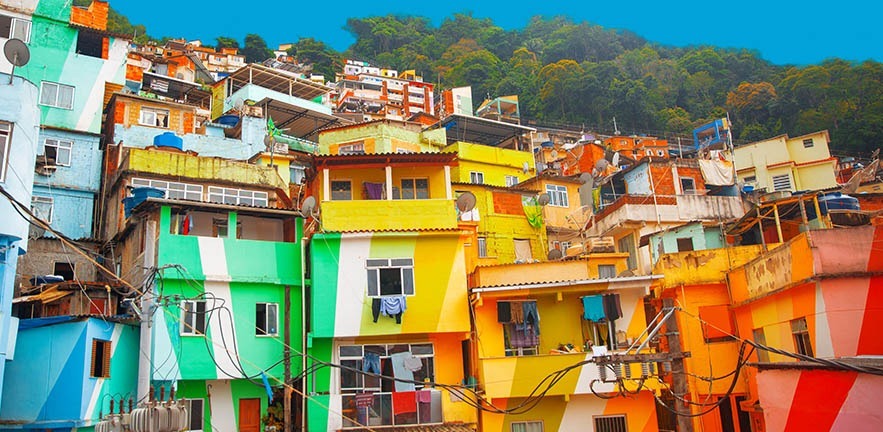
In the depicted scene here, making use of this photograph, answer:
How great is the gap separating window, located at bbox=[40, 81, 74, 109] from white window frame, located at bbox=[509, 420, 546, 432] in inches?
948

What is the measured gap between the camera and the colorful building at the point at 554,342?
22109mm

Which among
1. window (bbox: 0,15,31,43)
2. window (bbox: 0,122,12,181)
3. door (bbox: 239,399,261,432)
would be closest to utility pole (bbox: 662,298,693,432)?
door (bbox: 239,399,261,432)

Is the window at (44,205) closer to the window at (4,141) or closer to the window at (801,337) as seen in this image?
the window at (4,141)

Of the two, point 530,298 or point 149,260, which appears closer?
point 149,260

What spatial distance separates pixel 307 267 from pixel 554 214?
52.0 ft

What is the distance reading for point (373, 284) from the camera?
75.9ft

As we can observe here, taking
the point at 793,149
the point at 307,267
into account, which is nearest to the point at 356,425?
the point at 307,267

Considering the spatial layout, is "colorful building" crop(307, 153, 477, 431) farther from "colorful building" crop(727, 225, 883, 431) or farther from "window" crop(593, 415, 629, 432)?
"colorful building" crop(727, 225, 883, 431)

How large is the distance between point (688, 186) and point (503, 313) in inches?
734

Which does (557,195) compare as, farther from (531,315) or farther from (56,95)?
(56,95)

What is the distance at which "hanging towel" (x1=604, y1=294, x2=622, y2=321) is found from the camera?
76.0 feet

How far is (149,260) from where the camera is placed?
1995 cm

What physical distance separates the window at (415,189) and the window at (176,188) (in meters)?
8.23

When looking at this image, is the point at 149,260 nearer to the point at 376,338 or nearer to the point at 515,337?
the point at 376,338
